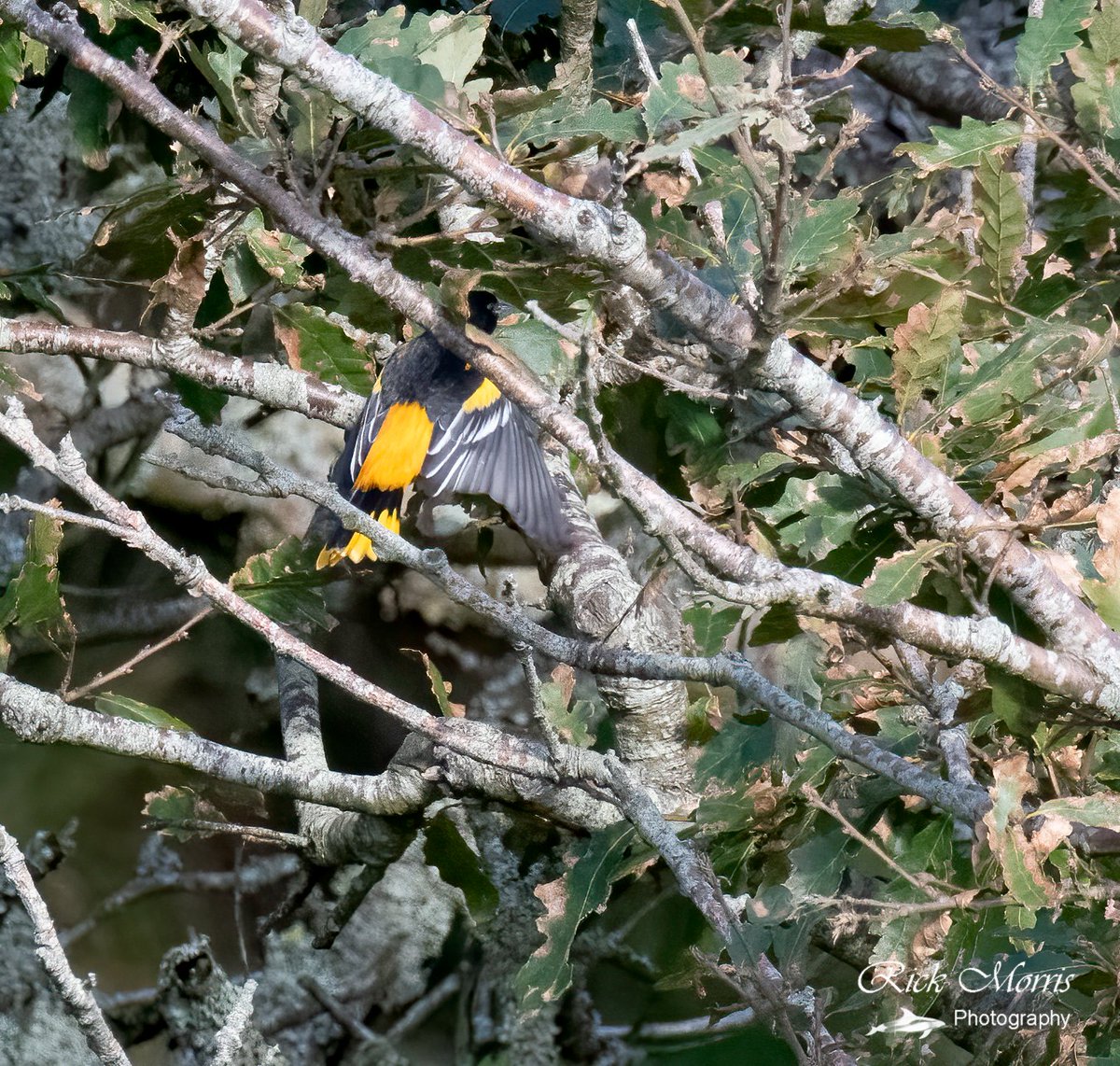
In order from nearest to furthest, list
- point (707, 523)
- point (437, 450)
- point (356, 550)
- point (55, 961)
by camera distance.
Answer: point (55, 961)
point (707, 523)
point (356, 550)
point (437, 450)

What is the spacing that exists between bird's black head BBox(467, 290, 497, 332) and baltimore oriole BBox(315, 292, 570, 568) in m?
0.23

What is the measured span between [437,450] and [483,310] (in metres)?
0.69

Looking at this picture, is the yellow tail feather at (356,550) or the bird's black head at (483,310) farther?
the bird's black head at (483,310)

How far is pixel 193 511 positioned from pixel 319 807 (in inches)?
41.1

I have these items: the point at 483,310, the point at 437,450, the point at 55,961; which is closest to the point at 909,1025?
the point at 55,961

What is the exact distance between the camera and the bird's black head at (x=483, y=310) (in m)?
3.12

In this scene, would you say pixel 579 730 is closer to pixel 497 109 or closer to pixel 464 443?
pixel 497 109

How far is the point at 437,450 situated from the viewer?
2650mm

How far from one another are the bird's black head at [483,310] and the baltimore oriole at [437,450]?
0.76 feet

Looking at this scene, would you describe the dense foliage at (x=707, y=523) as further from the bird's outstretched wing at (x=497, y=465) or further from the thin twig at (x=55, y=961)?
the thin twig at (x=55, y=961)

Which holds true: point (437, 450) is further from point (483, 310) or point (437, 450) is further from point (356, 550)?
point (483, 310)

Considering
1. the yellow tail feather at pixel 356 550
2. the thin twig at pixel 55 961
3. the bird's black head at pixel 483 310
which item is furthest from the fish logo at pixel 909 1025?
the bird's black head at pixel 483 310

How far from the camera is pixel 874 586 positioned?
1092 millimetres

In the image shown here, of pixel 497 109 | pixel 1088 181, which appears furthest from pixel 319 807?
pixel 1088 181
